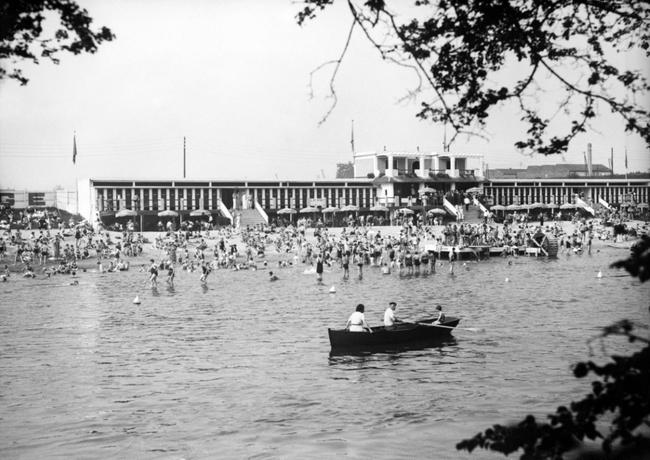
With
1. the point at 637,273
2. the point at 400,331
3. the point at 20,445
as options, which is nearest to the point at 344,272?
the point at 400,331

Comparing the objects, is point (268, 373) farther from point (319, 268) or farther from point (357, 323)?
point (319, 268)

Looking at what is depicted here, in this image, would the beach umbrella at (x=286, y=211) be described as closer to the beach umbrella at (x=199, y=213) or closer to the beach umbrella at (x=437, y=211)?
the beach umbrella at (x=199, y=213)

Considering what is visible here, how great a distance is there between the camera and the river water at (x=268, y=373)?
15.4m

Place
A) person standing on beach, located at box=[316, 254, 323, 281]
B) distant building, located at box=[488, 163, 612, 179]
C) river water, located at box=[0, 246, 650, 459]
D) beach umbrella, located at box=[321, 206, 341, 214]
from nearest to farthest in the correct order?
river water, located at box=[0, 246, 650, 459]
person standing on beach, located at box=[316, 254, 323, 281]
beach umbrella, located at box=[321, 206, 341, 214]
distant building, located at box=[488, 163, 612, 179]

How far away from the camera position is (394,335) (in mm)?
23828

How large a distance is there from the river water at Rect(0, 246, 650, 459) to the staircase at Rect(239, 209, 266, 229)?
1253 inches

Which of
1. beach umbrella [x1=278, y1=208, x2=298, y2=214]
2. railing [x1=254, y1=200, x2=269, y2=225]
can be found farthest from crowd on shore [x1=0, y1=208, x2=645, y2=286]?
railing [x1=254, y1=200, x2=269, y2=225]

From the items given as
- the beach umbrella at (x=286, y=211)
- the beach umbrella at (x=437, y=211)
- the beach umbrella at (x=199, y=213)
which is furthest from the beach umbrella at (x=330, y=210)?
the beach umbrella at (x=199, y=213)

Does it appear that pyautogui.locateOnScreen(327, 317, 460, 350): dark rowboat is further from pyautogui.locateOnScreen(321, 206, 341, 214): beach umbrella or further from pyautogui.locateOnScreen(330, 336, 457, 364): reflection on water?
pyautogui.locateOnScreen(321, 206, 341, 214): beach umbrella

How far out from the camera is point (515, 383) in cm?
1925

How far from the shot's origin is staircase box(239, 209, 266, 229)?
71.4 metres

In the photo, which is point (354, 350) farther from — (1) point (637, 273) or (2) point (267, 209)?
(2) point (267, 209)

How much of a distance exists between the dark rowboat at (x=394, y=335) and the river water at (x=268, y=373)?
1.92ft

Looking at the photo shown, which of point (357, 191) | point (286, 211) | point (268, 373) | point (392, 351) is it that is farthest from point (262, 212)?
point (268, 373)
